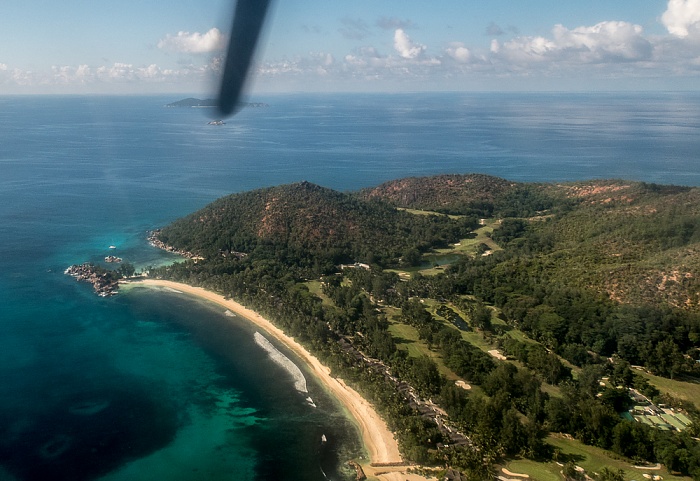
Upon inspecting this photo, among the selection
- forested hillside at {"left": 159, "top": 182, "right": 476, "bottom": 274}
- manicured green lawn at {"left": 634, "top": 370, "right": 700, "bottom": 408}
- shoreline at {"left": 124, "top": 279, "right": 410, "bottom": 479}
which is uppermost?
forested hillside at {"left": 159, "top": 182, "right": 476, "bottom": 274}

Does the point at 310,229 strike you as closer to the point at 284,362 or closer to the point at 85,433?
the point at 284,362

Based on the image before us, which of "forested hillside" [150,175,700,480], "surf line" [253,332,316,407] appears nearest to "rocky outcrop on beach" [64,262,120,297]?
"forested hillside" [150,175,700,480]

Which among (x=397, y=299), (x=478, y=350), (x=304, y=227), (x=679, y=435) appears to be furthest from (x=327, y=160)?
(x=679, y=435)

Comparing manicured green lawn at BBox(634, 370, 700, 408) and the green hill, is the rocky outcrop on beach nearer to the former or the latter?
the green hill

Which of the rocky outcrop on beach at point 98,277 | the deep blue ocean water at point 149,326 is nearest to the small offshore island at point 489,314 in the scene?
the rocky outcrop on beach at point 98,277

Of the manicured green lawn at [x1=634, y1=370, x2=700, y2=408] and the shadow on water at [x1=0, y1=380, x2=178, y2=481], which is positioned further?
the manicured green lawn at [x1=634, y1=370, x2=700, y2=408]

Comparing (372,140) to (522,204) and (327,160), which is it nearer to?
(327,160)

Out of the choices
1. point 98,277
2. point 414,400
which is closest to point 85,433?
point 414,400
